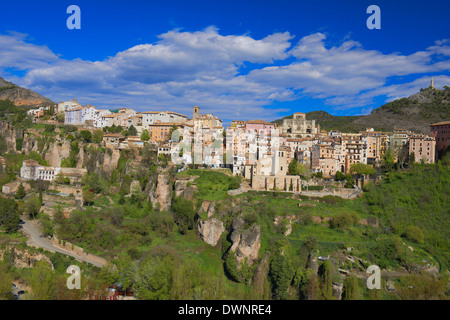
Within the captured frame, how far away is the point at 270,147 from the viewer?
41062 mm

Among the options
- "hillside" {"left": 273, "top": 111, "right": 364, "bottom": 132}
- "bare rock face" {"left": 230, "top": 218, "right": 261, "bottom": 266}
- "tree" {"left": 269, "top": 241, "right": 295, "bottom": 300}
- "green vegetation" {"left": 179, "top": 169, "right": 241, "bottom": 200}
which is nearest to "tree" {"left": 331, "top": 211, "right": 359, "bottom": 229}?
"tree" {"left": 269, "top": 241, "right": 295, "bottom": 300}

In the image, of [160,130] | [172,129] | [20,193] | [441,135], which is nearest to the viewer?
[20,193]

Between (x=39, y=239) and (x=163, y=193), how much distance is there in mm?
11449

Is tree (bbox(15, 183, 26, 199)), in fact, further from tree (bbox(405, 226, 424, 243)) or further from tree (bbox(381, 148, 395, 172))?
tree (bbox(381, 148, 395, 172))

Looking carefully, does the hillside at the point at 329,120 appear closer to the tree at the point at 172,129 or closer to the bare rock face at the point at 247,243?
the tree at the point at 172,129

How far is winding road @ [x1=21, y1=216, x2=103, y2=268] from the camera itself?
25.6m

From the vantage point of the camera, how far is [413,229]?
27.8 meters

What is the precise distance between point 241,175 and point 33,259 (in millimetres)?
21654

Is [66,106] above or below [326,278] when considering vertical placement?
above

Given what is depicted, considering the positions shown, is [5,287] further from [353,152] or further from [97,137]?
[353,152]

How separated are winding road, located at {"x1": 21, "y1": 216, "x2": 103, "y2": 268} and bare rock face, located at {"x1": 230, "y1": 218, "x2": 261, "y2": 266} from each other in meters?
9.87

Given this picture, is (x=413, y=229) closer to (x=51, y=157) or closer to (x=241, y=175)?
(x=241, y=175)

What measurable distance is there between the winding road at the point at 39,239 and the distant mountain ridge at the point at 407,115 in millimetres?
48931

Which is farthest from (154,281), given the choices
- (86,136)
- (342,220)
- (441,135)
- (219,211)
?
(441,135)
